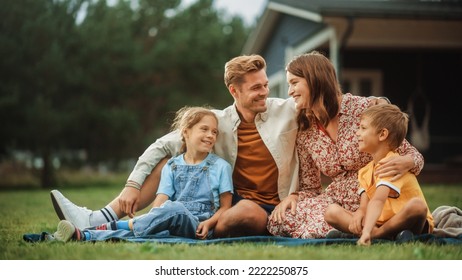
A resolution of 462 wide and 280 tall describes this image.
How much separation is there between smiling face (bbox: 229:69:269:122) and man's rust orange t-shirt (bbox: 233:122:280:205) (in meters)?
0.17

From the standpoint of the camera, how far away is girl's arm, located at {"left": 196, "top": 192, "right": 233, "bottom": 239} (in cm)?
347

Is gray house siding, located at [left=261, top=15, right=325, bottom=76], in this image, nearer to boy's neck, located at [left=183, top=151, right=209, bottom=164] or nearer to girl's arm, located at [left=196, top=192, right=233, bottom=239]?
boy's neck, located at [left=183, top=151, right=209, bottom=164]

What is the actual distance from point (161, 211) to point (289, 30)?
9212 millimetres

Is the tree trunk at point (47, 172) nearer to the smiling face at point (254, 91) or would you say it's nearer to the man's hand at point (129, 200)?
the man's hand at point (129, 200)

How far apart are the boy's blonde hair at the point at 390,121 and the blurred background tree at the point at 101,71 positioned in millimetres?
9148

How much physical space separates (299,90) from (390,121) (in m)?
0.55

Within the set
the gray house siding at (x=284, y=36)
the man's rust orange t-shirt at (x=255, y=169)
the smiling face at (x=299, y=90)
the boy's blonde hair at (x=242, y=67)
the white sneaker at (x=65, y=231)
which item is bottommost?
the white sneaker at (x=65, y=231)

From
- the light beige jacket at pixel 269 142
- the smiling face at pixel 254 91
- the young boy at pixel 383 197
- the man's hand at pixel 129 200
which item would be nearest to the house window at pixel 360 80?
the light beige jacket at pixel 269 142

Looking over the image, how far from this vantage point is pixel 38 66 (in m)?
11.8

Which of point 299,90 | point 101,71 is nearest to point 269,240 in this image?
point 299,90

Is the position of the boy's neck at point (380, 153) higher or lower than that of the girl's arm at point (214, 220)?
higher

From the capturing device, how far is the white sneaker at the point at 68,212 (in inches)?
144

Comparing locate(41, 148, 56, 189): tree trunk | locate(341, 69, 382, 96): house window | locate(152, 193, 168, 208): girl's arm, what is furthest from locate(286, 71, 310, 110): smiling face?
locate(41, 148, 56, 189): tree trunk
